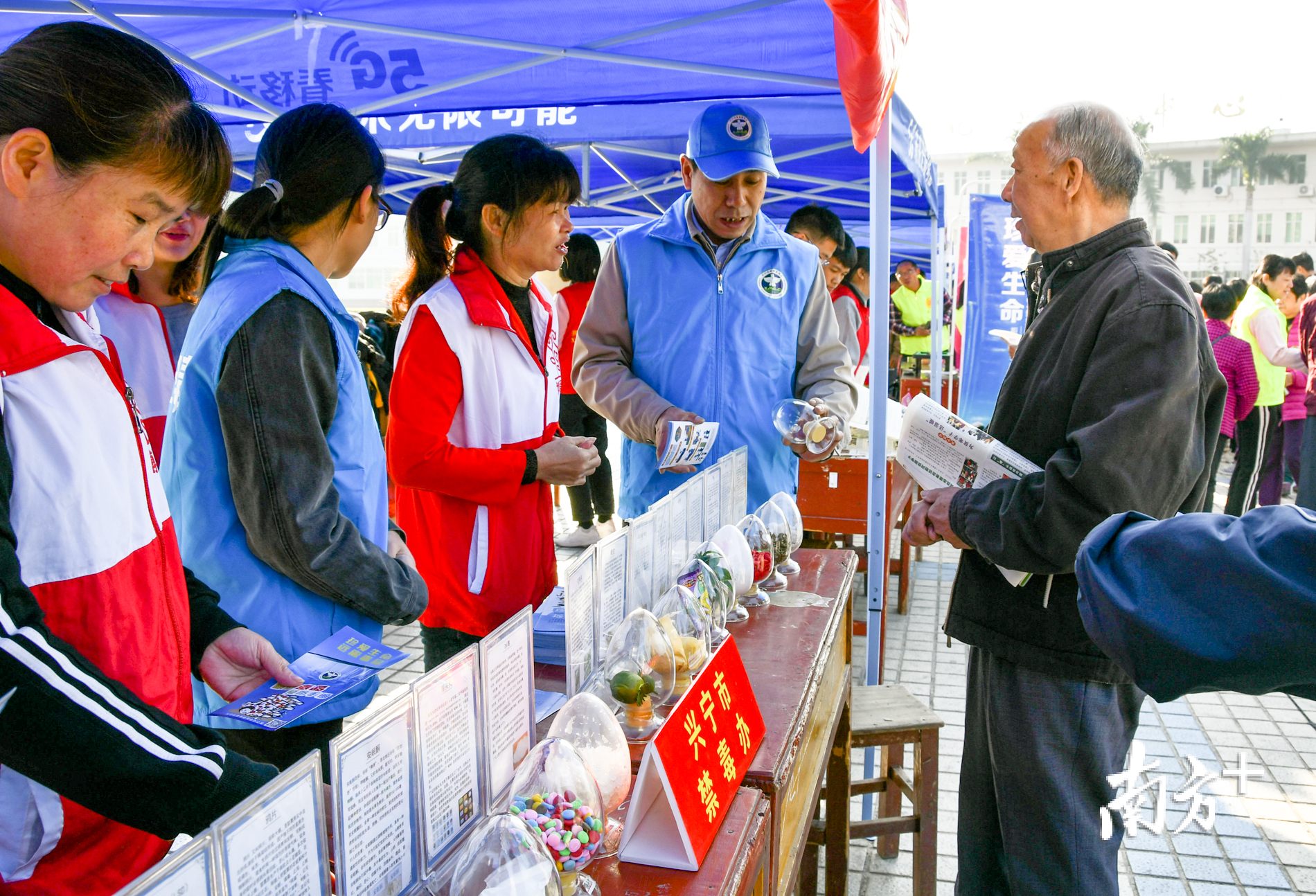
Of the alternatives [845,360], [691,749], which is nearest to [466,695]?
[691,749]

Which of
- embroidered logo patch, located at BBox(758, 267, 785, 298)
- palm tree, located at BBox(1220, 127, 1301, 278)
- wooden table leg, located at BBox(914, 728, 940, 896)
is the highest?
palm tree, located at BBox(1220, 127, 1301, 278)

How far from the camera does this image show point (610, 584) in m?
1.48

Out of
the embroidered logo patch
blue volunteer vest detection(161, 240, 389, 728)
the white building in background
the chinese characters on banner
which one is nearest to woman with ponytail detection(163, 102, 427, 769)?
blue volunteer vest detection(161, 240, 389, 728)

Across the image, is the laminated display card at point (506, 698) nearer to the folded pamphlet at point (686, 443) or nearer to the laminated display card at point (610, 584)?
the laminated display card at point (610, 584)

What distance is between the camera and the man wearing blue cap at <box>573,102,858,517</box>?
8.37 feet

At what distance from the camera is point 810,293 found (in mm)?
2697

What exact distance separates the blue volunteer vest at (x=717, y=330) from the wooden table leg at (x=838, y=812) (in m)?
0.67

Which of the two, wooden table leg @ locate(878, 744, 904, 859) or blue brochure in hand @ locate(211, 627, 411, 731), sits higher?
blue brochure in hand @ locate(211, 627, 411, 731)

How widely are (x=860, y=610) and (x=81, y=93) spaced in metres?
4.53

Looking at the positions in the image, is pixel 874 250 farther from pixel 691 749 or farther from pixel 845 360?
pixel 691 749

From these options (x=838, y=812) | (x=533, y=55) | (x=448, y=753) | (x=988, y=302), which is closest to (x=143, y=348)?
(x=533, y=55)

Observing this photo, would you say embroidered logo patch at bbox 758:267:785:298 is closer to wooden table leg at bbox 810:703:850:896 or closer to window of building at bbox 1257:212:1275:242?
wooden table leg at bbox 810:703:850:896

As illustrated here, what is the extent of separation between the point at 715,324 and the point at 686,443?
522 millimetres

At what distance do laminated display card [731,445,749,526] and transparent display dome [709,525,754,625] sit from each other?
1.44 ft
